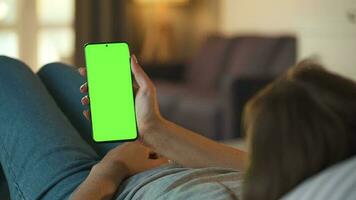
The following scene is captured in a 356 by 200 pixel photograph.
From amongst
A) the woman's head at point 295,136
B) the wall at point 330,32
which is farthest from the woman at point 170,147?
the wall at point 330,32

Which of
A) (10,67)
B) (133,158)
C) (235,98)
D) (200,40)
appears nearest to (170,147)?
(133,158)

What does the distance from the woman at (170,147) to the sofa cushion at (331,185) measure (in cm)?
1

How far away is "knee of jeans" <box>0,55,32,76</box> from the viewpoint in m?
1.50

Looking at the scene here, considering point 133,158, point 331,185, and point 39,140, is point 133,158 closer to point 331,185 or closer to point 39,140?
point 39,140

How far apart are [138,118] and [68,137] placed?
15cm

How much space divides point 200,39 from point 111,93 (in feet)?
13.8

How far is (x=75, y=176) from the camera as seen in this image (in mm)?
1244

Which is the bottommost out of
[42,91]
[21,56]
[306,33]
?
[21,56]

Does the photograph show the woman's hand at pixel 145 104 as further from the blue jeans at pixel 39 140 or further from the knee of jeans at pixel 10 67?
the knee of jeans at pixel 10 67

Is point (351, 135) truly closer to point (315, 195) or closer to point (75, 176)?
point (315, 195)

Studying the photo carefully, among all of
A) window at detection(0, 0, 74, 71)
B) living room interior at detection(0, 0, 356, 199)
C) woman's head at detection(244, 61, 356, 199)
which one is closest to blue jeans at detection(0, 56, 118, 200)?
woman's head at detection(244, 61, 356, 199)

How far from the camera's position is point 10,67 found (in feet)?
5.00

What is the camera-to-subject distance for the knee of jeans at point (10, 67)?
1.50 meters

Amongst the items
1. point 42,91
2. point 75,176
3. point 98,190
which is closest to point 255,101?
point 98,190
